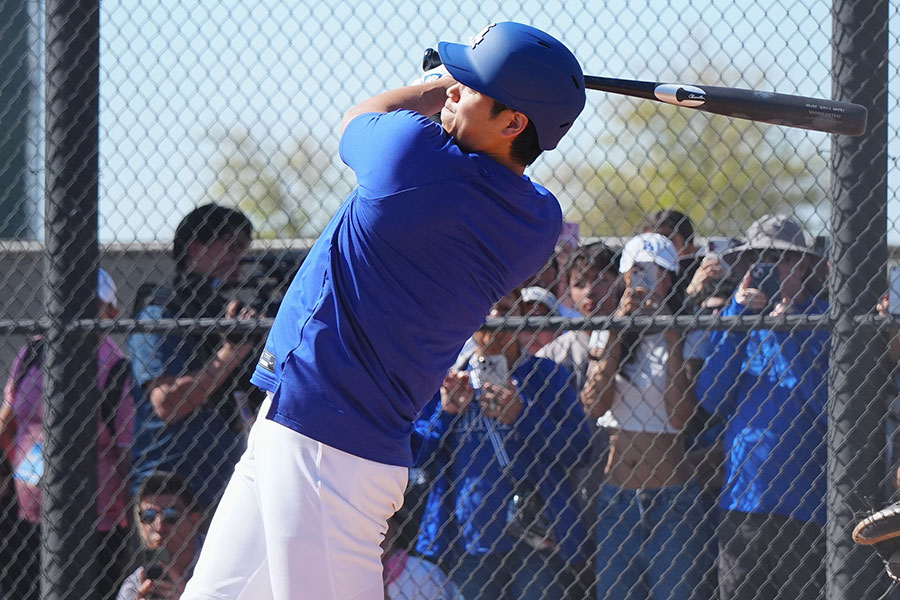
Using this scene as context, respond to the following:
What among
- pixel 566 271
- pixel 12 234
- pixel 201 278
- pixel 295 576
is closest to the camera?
pixel 295 576

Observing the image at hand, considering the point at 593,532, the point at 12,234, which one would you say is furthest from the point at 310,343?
the point at 12,234

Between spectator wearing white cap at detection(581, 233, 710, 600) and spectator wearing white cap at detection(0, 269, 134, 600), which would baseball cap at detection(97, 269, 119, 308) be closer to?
spectator wearing white cap at detection(0, 269, 134, 600)

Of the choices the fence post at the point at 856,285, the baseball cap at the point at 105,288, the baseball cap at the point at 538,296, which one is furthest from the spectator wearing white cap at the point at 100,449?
the fence post at the point at 856,285

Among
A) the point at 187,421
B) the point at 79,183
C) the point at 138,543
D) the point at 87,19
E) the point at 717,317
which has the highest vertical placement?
Answer: the point at 87,19

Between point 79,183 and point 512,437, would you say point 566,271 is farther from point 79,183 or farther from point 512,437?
point 79,183

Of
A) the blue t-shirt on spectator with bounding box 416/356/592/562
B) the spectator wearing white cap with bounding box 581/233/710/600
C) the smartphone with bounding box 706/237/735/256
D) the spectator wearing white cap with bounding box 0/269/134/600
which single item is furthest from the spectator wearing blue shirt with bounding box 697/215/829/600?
the spectator wearing white cap with bounding box 0/269/134/600

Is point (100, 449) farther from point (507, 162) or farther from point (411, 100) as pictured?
point (507, 162)

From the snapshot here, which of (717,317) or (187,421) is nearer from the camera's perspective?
(717,317)

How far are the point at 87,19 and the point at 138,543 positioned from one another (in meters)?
1.88

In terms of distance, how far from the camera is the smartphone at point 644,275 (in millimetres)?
3980

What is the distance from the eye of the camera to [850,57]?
3.63m

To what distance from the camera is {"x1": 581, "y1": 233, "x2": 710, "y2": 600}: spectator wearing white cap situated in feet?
12.7

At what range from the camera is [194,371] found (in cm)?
395

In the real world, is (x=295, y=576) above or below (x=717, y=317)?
below
